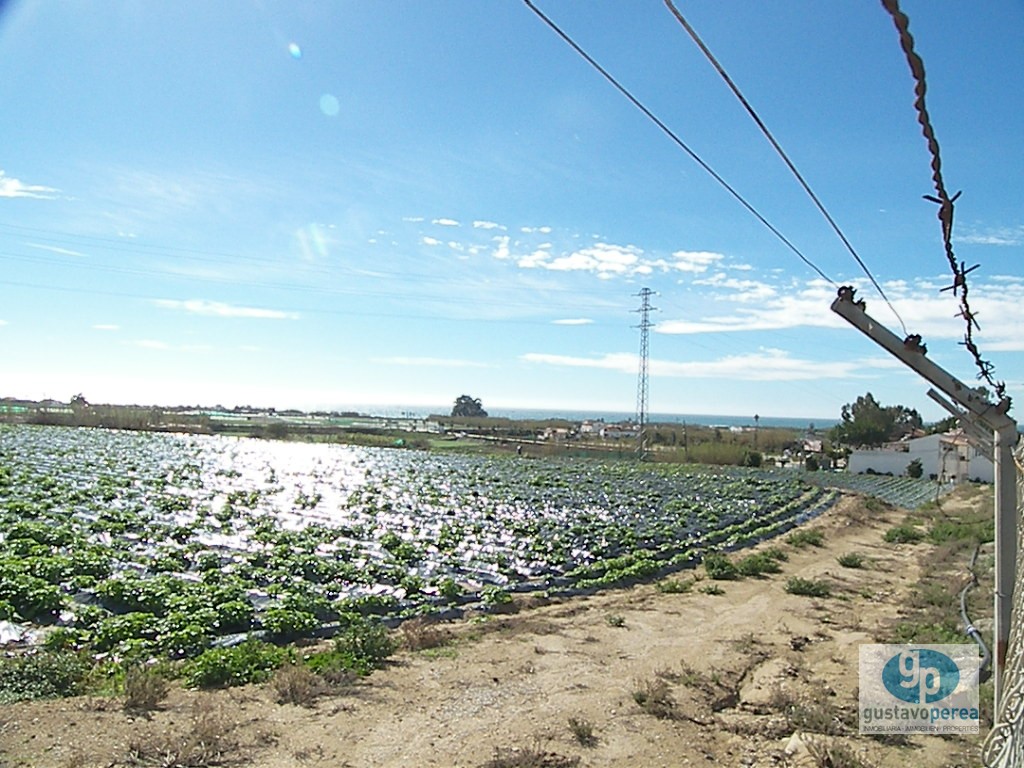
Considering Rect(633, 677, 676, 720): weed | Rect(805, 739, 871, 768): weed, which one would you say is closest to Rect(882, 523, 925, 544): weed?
Rect(633, 677, 676, 720): weed

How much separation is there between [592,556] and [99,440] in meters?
40.0

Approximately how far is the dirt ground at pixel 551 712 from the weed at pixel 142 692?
14 cm

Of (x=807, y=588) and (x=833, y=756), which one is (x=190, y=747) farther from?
(x=807, y=588)

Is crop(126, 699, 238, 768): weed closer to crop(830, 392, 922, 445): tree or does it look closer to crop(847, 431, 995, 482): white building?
crop(847, 431, 995, 482): white building

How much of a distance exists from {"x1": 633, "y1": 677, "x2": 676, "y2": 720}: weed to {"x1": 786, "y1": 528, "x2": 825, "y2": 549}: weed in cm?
1184

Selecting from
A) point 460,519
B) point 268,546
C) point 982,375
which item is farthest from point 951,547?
point 268,546

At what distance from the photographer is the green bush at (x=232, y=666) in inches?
254

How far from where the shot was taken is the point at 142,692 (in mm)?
5555

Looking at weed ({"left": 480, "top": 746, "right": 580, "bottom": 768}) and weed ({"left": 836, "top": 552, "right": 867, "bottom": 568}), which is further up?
weed ({"left": 480, "top": 746, "right": 580, "bottom": 768})

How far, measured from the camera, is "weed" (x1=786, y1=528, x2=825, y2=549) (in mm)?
16938

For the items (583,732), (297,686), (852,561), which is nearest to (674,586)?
(852,561)

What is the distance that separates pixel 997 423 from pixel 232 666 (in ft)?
22.8

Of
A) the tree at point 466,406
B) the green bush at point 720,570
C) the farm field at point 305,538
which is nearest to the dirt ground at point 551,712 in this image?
the farm field at point 305,538

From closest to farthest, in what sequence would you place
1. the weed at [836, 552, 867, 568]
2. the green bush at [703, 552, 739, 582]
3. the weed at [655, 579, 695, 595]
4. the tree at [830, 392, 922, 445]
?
the weed at [655, 579, 695, 595] → the green bush at [703, 552, 739, 582] → the weed at [836, 552, 867, 568] → the tree at [830, 392, 922, 445]
